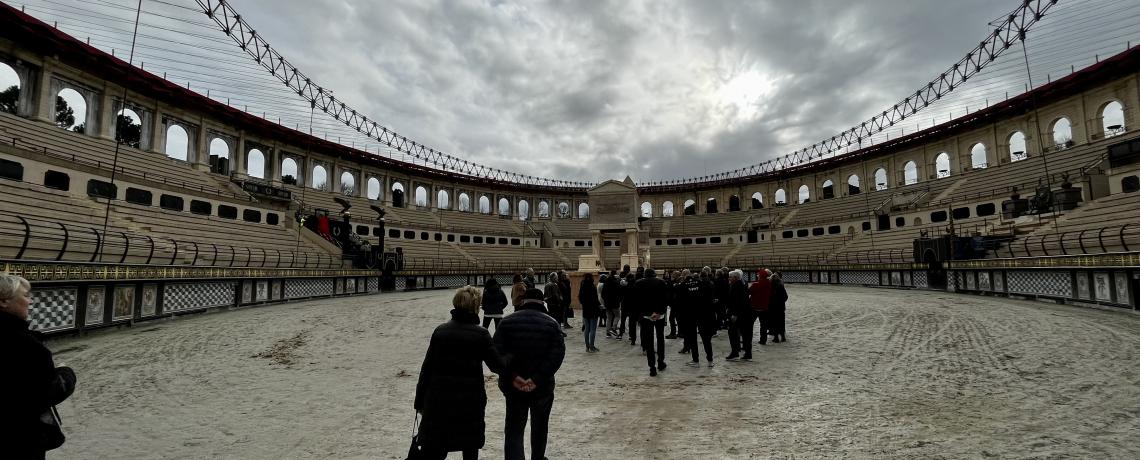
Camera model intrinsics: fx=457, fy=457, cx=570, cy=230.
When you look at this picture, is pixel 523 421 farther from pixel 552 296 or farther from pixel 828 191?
pixel 828 191

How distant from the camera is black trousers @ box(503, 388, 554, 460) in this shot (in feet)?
13.2

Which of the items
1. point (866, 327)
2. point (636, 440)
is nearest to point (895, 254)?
point (866, 327)

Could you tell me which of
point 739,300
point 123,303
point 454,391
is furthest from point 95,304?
point 739,300

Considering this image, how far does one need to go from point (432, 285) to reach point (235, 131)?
2119cm

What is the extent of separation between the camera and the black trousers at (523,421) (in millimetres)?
4035

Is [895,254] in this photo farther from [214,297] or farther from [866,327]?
[214,297]

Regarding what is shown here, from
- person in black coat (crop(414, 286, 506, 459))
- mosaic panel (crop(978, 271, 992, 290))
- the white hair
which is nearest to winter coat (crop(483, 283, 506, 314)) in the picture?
person in black coat (crop(414, 286, 506, 459))

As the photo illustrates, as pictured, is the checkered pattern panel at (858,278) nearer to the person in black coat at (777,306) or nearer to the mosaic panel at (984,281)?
the mosaic panel at (984,281)

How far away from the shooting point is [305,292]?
24141 millimetres

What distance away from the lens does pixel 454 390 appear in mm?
3500

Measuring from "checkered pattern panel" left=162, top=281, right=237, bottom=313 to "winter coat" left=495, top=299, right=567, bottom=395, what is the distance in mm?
16222

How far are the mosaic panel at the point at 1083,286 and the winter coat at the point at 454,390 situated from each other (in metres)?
21.1

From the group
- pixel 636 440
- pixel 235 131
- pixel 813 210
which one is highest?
pixel 235 131

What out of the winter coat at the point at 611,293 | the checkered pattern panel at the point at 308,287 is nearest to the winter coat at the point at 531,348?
the winter coat at the point at 611,293
